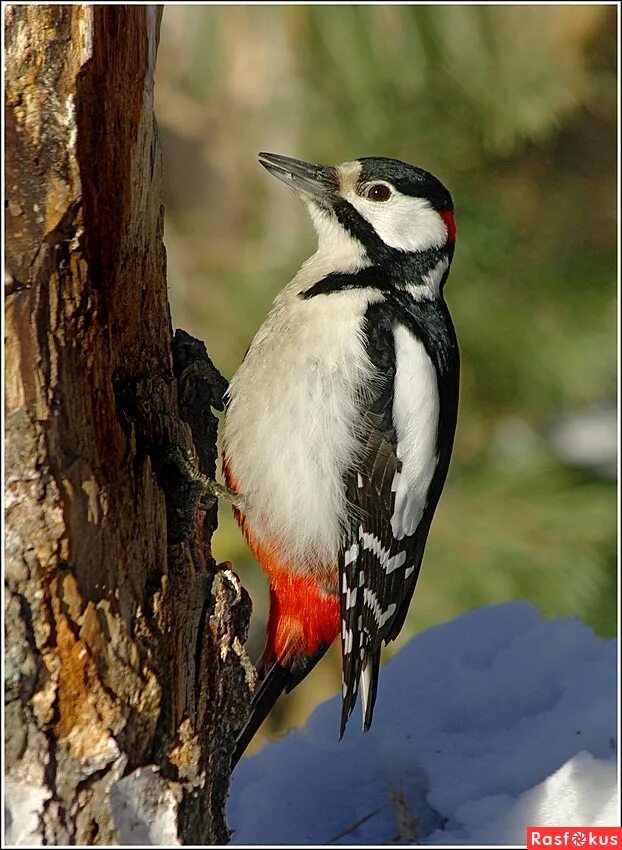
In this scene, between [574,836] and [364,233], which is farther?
[364,233]

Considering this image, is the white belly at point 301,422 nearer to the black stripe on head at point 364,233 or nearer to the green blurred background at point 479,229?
the black stripe on head at point 364,233

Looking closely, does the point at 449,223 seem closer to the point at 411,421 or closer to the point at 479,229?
the point at 411,421

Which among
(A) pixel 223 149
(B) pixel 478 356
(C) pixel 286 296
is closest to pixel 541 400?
(B) pixel 478 356

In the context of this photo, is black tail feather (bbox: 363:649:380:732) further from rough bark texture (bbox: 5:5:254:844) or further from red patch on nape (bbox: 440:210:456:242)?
red patch on nape (bbox: 440:210:456:242)

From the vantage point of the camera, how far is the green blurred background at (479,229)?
125 inches

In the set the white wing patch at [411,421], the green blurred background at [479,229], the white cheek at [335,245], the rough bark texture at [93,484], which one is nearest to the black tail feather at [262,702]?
the rough bark texture at [93,484]

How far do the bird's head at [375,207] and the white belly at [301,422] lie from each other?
18 centimetres

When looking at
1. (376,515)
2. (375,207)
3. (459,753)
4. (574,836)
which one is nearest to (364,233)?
(375,207)

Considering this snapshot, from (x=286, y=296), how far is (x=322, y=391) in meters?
0.26

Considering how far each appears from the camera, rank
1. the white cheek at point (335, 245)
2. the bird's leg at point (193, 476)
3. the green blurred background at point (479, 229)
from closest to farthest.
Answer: the bird's leg at point (193, 476)
the white cheek at point (335, 245)
the green blurred background at point (479, 229)

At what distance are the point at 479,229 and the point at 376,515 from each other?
6.29 ft

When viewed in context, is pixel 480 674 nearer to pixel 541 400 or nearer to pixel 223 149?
pixel 541 400

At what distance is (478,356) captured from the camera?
3500mm

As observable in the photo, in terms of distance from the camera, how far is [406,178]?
6.02ft
